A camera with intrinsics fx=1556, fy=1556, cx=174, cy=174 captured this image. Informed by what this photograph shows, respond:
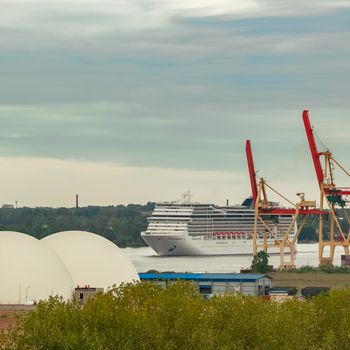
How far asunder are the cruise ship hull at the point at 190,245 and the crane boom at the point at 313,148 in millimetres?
36970

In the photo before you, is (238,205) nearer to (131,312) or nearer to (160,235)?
(160,235)

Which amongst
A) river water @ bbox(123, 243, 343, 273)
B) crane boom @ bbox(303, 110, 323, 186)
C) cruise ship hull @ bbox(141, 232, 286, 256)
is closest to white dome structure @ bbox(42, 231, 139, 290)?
river water @ bbox(123, 243, 343, 273)

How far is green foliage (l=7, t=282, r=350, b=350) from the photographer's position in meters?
41.4

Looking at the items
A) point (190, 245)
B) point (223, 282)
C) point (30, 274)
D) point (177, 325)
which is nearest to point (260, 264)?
point (223, 282)

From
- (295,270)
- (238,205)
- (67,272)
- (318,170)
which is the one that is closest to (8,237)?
(67,272)

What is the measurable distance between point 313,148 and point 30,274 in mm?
64247

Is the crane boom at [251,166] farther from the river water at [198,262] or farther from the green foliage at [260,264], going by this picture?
the green foliage at [260,264]

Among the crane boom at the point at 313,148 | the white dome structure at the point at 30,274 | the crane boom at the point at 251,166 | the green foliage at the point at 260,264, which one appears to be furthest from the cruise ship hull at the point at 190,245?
the white dome structure at the point at 30,274

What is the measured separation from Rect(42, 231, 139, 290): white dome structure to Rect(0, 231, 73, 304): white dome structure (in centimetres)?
325

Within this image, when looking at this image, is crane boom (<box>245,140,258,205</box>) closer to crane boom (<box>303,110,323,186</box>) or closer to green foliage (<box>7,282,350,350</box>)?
crane boom (<box>303,110,323,186</box>)

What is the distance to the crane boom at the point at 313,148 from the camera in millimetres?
120200

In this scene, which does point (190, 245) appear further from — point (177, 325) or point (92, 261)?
point (177, 325)

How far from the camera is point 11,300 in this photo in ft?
192

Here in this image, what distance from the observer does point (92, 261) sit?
6594 cm
